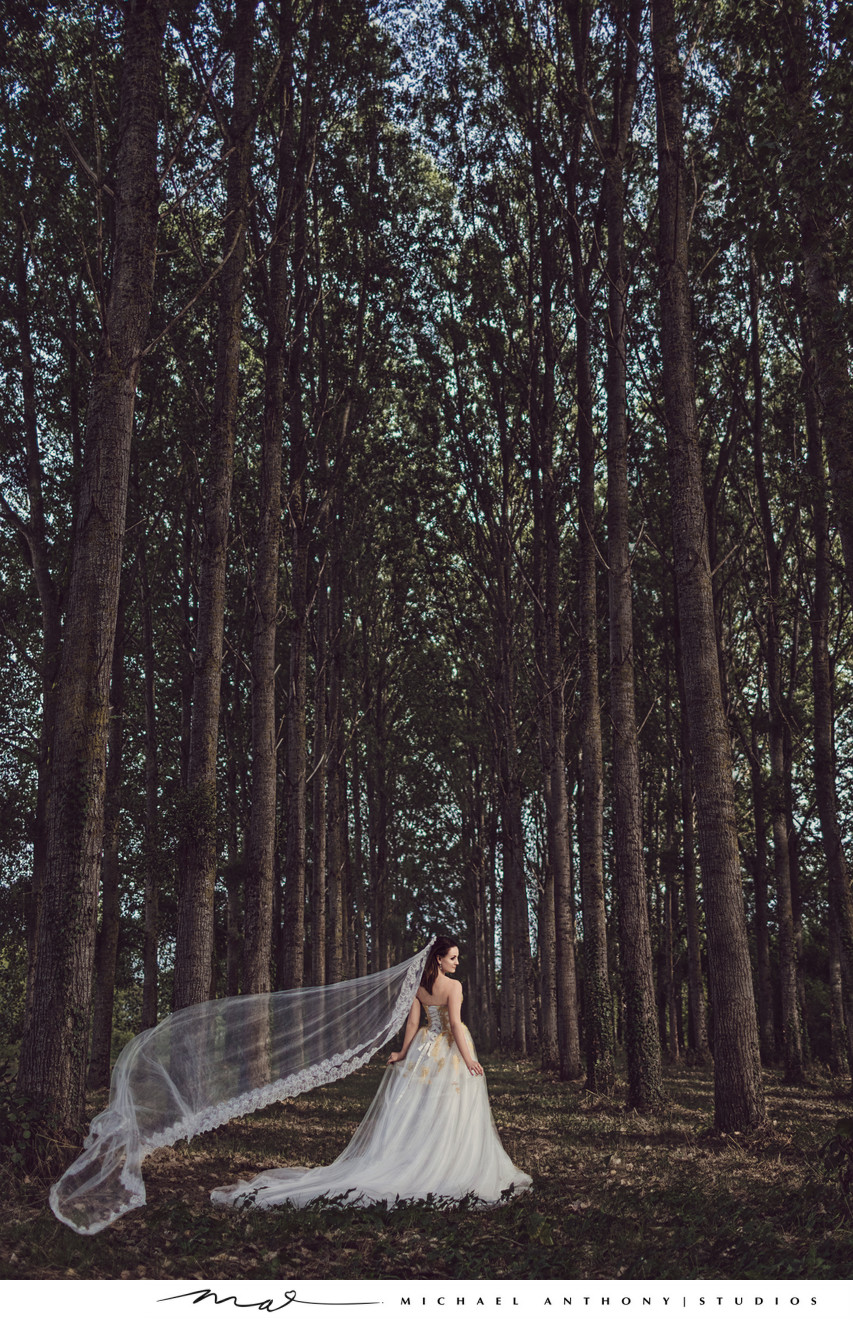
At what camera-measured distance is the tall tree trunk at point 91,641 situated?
7715 mm

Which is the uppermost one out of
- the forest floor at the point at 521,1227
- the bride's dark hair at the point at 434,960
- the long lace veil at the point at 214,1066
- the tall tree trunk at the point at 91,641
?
the tall tree trunk at the point at 91,641

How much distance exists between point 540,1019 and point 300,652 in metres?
12.6

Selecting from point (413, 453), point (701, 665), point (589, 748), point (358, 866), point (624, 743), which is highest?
point (413, 453)

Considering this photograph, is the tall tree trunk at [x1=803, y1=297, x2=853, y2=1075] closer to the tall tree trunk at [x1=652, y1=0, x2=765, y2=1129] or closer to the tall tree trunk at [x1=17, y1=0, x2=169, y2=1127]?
the tall tree trunk at [x1=652, y1=0, x2=765, y2=1129]

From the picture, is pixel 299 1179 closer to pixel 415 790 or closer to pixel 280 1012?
pixel 280 1012

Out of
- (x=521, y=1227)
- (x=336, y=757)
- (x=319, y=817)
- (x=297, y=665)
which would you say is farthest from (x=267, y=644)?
(x=336, y=757)

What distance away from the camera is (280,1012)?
921 cm

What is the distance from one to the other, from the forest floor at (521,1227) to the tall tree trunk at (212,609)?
2117 mm

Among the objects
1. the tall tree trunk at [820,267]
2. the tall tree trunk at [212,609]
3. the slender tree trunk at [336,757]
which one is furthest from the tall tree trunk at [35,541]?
the tall tree trunk at [820,267]

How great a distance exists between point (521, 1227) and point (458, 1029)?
6.82ft

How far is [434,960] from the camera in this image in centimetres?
897

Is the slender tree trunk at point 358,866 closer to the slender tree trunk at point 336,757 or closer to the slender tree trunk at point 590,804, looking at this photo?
the slender tree trunk at point 336,757

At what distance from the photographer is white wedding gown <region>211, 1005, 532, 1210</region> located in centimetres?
755

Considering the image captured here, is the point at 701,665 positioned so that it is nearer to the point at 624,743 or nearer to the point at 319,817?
the point at 624,743
